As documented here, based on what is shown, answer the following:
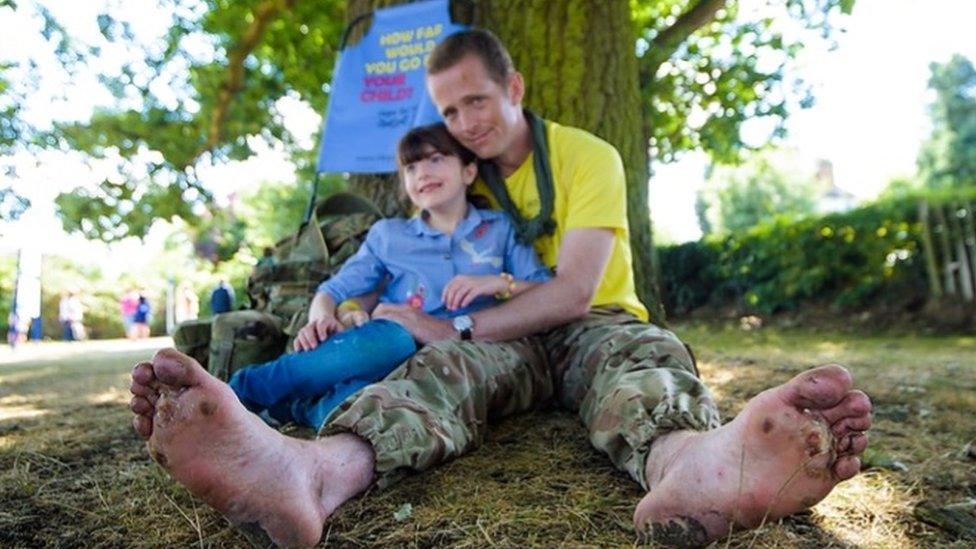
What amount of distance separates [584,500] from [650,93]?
191 inches

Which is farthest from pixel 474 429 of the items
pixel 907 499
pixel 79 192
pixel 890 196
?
pixel 890 196

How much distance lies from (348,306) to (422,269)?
11.2 inches

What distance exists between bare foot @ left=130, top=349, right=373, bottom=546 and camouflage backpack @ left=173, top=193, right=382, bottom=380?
50.1 inches

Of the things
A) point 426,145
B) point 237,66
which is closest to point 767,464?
point 426,145

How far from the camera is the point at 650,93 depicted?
5.80 meters

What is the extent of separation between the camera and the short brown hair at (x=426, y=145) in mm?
2451

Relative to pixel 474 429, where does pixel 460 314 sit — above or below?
above

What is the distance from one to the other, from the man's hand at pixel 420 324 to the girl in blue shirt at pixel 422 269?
0.06 meters

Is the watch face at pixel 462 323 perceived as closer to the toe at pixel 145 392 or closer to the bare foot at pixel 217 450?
the bare foot at pixel 217 450

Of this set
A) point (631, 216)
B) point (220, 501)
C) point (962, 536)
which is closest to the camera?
point (220, 501)

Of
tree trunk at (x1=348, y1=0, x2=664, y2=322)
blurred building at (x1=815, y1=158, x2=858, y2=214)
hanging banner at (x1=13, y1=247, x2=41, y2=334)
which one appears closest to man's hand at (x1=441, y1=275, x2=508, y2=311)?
tree trunk at (x1=348, y1=0, x2=664, y2=322)

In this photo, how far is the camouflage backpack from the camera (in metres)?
2.56

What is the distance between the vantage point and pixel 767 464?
1.22 meters

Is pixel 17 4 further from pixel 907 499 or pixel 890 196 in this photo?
pixel 890 196
